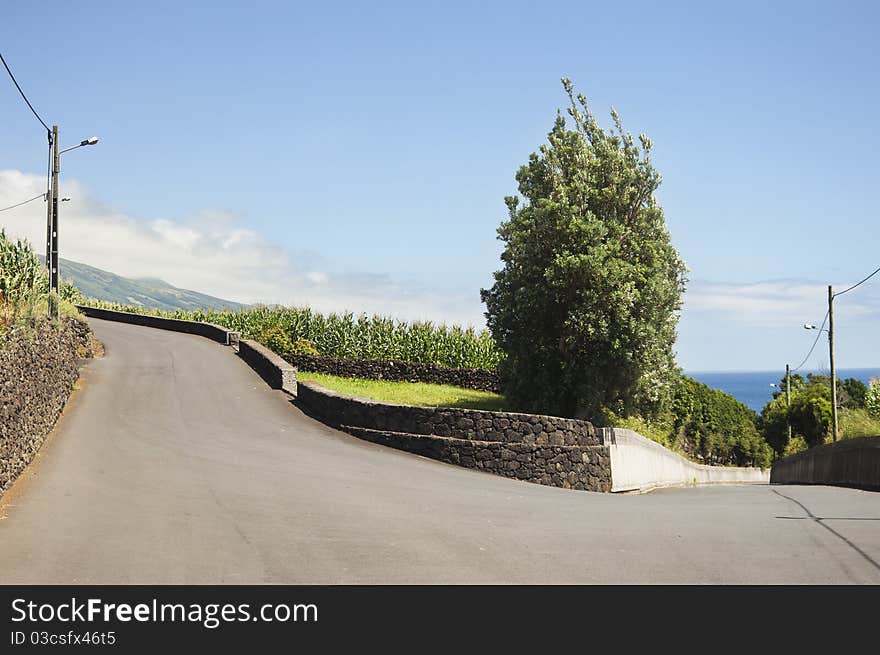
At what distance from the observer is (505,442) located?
17.6m

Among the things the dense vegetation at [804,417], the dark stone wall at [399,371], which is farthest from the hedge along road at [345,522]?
the dense vegetation at [804,417]

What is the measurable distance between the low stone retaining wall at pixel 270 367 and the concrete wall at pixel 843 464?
53.1ft

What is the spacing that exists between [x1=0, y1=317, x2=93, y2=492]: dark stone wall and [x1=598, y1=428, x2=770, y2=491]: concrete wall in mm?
12113

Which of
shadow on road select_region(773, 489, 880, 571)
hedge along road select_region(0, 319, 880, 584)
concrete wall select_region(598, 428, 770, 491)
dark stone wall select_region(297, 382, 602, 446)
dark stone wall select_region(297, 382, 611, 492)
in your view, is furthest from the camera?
concrete wall select_region(598, 428, 770, 491)

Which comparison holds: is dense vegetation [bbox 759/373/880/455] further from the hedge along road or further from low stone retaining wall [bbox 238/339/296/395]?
the hedge along road

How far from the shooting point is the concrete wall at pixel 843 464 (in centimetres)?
1959

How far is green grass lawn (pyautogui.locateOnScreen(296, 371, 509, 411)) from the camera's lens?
3003 centimetres

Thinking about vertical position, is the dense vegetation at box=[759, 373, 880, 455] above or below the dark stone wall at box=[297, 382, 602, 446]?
below

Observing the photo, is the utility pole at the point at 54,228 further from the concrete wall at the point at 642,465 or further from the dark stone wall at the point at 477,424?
the concrete wall at the point at 642,465

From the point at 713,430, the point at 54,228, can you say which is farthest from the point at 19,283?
the point at 713,430

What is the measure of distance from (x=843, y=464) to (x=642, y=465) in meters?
5.59

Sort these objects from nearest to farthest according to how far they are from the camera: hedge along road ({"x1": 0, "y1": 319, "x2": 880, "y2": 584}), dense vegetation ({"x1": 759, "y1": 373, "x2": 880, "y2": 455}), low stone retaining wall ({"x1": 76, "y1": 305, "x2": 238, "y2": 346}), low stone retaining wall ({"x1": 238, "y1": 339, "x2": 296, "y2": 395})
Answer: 1. hedge along road ({"x1": 0, "y1": 319, "x2": 880, "y2": 584})
2. low stone retaining wall ({"x1": 238, "y1": 339, "x2": 296, "y2": 395})
3. low stone retaining wall ({"x1": 76, "y1": 305, "x2": 238, "y2": 346})
4. dense vegetation ({"x1": 759, "y1": 373, "x2": 880, "y2": 455})

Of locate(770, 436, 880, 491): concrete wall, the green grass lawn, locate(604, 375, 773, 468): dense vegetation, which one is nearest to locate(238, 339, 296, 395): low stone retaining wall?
the green grass lawn
